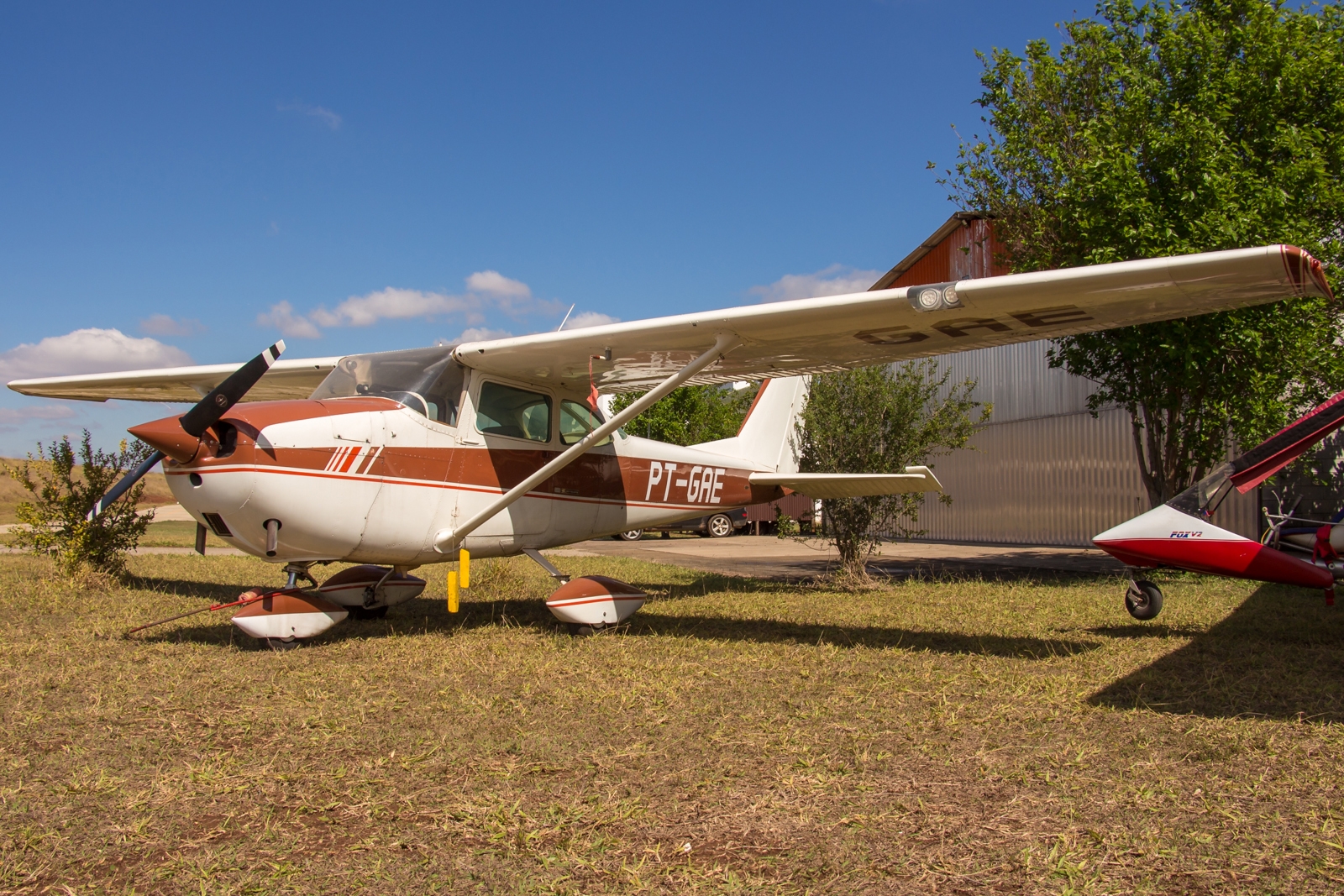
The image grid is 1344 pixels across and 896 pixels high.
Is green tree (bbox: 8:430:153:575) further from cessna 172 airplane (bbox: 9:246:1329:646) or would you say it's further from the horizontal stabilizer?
the horizontal stabilizer

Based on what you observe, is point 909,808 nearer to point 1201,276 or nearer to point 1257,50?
point 1201,276

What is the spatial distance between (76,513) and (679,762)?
381 inches

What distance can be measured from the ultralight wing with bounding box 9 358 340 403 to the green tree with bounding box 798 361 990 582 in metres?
5.80

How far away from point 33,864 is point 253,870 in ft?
2.32

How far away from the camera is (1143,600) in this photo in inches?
263

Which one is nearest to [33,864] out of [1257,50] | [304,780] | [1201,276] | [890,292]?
[304,780]

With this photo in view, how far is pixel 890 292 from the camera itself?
5590 millimetres

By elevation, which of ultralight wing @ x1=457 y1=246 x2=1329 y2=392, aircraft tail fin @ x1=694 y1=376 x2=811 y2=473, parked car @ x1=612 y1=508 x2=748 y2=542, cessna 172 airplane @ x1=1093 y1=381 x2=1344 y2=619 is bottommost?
parked car @ x1=612 y1=508 x2=748 y2=542

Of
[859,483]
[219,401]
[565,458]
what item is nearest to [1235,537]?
[859,483]

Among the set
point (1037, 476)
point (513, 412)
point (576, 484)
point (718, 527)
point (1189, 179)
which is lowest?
point (718, 527)

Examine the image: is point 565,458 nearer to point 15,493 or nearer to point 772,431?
point 772,431

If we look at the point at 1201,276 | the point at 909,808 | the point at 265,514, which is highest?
the point at 1201,276

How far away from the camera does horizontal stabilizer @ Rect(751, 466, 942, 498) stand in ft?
26.5

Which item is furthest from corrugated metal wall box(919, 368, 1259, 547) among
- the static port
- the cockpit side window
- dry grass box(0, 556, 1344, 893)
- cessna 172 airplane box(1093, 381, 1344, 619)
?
the static port
